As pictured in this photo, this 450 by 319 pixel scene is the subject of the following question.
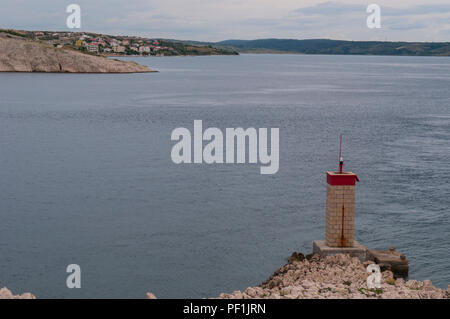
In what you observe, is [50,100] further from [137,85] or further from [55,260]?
[55,260]

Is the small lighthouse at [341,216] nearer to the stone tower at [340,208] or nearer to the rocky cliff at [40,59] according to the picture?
the stone tower at [340,208]

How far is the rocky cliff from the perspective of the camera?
135 metres

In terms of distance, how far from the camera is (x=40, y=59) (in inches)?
5359

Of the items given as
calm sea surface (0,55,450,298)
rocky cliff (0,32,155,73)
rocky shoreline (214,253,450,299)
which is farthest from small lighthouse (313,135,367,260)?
rocky cliff (0,32,155,73)

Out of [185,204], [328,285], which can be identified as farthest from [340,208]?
[185,204]

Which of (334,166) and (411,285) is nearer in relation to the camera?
(411,285)

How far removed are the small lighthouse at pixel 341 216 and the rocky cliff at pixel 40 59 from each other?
127506 mm

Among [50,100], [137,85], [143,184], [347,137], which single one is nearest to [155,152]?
[143,184]

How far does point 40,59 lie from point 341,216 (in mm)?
128158

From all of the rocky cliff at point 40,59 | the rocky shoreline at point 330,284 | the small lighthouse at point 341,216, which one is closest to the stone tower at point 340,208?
the small lighthouse at point 341,216

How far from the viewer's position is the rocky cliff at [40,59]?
13488cm
